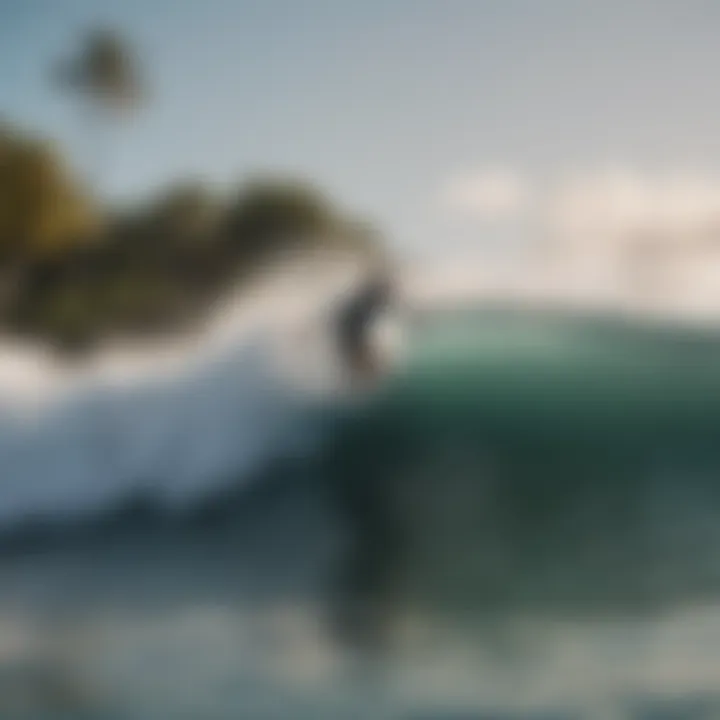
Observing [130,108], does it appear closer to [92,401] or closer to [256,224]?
[256,224]

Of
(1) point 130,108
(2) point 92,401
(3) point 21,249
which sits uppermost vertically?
(1) point 130,108

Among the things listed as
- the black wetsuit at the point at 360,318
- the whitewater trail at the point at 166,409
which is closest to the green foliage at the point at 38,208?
the whitewater trail at the point at 166,409

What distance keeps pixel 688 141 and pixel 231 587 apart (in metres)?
0.70

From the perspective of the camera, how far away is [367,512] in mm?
1199

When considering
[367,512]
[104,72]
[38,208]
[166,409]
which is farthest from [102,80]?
[367,512]

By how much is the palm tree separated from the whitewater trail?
0.21 metres

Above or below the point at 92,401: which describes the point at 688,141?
above

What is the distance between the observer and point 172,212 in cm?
120

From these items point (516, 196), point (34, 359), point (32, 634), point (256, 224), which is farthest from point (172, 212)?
point (32, 634)

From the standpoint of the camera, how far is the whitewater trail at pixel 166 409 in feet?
3.90

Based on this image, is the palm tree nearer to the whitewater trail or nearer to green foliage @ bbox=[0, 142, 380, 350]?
green foliage @ bbox=[0, 142, 380, 350]

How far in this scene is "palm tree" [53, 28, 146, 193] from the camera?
1206 mm

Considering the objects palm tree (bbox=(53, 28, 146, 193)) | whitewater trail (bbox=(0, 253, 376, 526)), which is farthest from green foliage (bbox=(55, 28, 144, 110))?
whitewater trail (bbox=(0, 253, 376, 526))

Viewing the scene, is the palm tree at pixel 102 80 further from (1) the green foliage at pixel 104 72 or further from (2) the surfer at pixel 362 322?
(2) the surfer at pixel 362 322
